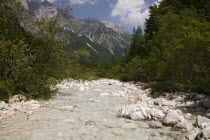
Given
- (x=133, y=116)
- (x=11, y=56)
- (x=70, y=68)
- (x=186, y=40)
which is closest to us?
Answer: (x=133, y=116)

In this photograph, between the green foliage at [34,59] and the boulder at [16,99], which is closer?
the boulder at [16,99]

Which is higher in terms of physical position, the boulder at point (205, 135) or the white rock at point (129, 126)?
the boulder at point (205, 135)

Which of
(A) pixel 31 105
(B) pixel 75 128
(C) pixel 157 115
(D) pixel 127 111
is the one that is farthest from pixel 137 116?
(A) pixel 31 105

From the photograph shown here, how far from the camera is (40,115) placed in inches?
273

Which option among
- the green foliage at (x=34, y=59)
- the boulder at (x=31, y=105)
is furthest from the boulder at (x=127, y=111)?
the green foliage at (x=34, y=59)

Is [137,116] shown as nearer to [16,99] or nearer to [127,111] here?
[127,111]

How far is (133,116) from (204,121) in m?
2.44

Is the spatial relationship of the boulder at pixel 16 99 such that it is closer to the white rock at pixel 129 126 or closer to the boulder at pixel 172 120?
the white rock at pixel 129 126

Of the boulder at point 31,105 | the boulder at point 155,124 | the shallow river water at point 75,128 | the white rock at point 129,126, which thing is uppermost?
the boulder at point 31,105

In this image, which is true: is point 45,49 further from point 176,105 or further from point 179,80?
point 179,80

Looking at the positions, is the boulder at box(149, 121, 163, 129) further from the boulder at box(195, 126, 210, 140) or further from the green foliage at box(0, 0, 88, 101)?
the green foliage at box(0, 0, 88, 101)

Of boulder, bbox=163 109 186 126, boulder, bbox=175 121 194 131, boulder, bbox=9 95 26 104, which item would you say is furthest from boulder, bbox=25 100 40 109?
boulder, bbox=175 121 194 131

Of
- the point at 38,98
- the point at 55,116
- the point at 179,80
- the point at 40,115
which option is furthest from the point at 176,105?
the point at 38,98

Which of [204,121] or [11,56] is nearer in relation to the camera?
[204,121]
